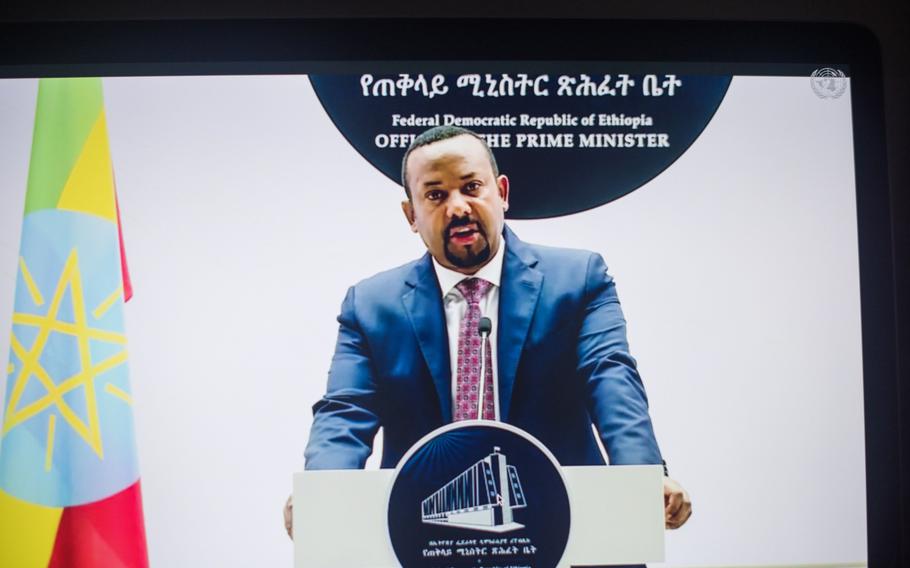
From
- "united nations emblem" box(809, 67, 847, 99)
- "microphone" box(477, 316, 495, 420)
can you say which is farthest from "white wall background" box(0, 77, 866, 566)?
"microphone" box(477, 316, 495, 420)

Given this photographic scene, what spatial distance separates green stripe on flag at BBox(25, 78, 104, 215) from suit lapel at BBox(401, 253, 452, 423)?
0.44m

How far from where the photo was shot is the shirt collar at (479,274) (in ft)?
2.67

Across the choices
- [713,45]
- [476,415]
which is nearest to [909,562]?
[476,415]

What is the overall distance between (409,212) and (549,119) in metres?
0.21

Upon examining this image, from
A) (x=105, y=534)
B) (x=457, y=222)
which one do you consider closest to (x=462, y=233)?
(x=457, y=222)

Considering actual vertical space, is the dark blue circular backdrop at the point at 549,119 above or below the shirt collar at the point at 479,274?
above

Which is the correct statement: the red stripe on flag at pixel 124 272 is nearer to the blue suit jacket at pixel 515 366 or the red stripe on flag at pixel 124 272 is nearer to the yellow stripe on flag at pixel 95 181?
the yellow stripe on flag at pixel 95 181

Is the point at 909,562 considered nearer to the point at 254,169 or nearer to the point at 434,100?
the point at 434,100

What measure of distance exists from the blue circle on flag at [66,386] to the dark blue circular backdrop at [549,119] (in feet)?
1.18

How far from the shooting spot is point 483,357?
791mm

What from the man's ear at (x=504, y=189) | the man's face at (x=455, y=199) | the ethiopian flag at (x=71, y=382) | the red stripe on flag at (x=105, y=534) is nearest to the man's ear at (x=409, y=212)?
the man's face at (x=455, y=199)

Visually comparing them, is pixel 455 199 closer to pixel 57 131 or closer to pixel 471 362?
pixel 471 362

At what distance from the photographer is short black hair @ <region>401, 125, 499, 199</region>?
2.65 feet

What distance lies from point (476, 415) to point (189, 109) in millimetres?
511
